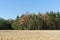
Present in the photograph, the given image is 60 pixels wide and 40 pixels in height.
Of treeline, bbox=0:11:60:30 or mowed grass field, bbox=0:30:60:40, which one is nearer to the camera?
mowed grass field, bbox=0:30:60:40

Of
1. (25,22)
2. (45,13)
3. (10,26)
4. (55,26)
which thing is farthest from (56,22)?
(10,26)

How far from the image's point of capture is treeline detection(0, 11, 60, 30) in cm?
5225

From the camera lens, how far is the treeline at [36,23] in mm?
52250

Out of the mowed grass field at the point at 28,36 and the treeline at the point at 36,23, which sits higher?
the treeline at the point at 36,23

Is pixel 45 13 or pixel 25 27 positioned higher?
pixel 45 13

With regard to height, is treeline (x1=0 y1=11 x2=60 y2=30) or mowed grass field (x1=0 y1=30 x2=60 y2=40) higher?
treeline (x1=0 y1=11 x2=60 y2=30)

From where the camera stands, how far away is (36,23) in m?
52.0

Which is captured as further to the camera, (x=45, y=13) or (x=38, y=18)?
(x=45, y=13)

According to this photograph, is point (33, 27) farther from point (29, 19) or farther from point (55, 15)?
point (55, 15)

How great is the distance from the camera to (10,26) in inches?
2189

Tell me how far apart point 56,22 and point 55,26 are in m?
1.32

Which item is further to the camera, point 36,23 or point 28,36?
point 36,23

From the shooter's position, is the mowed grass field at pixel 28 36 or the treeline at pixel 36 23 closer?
the mowed grass field at pixel 28 36

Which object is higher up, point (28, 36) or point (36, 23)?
point (36, 23)
